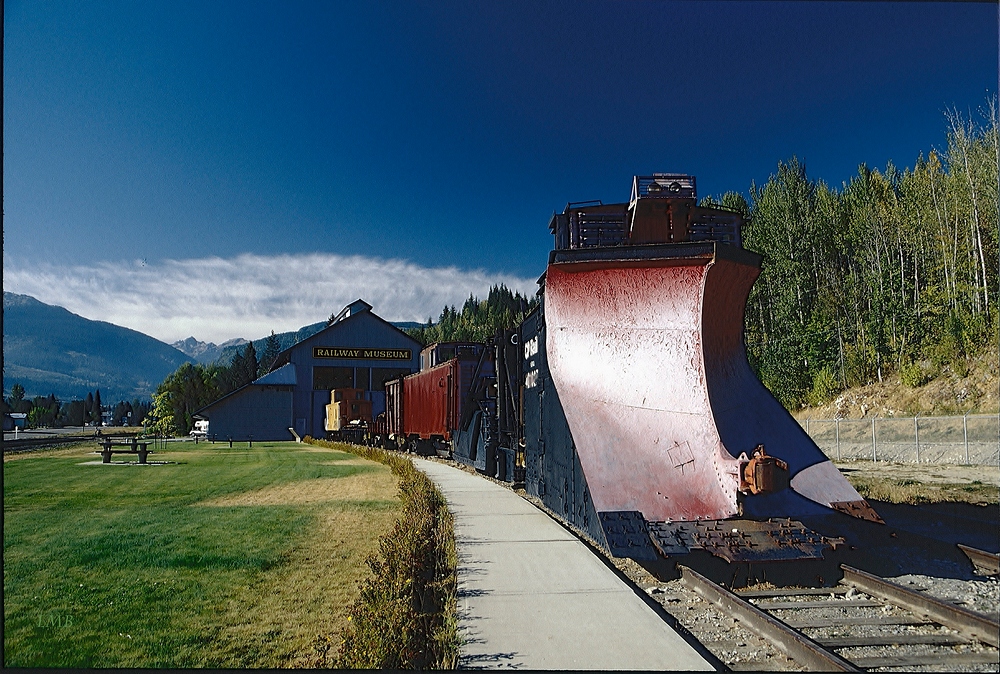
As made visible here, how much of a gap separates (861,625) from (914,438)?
2204 centimetres

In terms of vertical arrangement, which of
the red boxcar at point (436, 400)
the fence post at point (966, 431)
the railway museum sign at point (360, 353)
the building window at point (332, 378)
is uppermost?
the railway museum sign at point (360, 353)

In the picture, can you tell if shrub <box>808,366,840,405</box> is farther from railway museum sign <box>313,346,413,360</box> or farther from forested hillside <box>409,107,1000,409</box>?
railway museum sign <box>313,346,413,360</box>

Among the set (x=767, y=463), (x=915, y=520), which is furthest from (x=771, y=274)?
(x=767, y=463)

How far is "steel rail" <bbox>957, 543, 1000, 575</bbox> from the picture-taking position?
666 cm

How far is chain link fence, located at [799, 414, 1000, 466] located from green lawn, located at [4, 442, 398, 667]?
1733 centimetres

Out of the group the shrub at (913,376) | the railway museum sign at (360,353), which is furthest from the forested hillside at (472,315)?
the shrub at (913,376)

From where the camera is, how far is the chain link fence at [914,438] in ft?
67.2

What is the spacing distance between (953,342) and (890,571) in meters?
23.1

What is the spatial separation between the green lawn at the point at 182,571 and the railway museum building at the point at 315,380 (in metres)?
31.3

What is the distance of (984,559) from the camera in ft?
22.6

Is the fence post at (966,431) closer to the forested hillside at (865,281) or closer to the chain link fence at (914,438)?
the chain link fence at (914,438)

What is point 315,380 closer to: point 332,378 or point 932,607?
point 332,378

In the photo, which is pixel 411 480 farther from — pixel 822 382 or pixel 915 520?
pixel 822 382

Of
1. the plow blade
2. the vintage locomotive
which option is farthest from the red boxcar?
the plow blade
